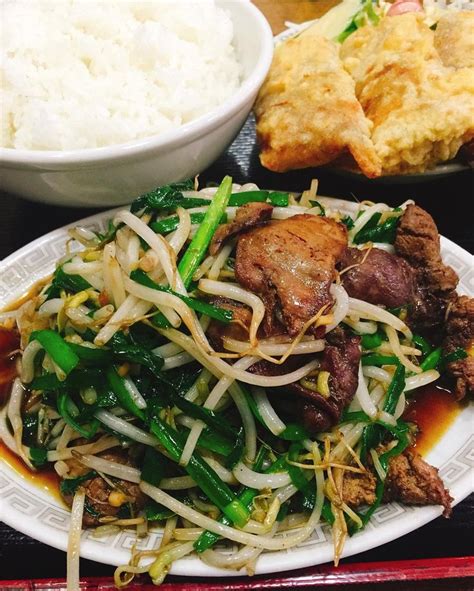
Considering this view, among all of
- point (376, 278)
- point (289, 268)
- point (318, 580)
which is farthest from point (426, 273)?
point (318, 580)

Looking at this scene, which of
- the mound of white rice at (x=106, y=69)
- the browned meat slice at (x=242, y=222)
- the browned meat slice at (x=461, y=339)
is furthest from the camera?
the mound of white rice at (x=106, y=69)

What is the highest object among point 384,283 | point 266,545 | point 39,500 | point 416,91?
point 416,91

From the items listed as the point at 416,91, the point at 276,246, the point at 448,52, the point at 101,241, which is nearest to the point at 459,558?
the point at 276,246

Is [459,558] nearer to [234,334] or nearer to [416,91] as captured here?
[234,334]

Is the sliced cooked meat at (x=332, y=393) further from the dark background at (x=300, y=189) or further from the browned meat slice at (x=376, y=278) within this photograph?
the dark background at (x=300, y=189)

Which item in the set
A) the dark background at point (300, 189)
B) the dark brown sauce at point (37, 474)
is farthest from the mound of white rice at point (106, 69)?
the dark brown sauce at point (37, 474)

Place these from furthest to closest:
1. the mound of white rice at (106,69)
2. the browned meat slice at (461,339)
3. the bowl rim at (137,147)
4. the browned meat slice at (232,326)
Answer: the mound of white rice at (106,69) → the bowl rim at (137,147) → the browned meat slice at (461,339) → the browned meat slice at (232,326)

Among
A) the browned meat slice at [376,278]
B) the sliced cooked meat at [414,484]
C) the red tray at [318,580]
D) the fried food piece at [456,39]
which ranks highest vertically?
the fried food piece at [456,39]

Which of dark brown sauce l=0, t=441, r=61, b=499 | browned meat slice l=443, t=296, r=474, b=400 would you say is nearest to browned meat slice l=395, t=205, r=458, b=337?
browned meat slice l=443, t=296, r=474, b=400
